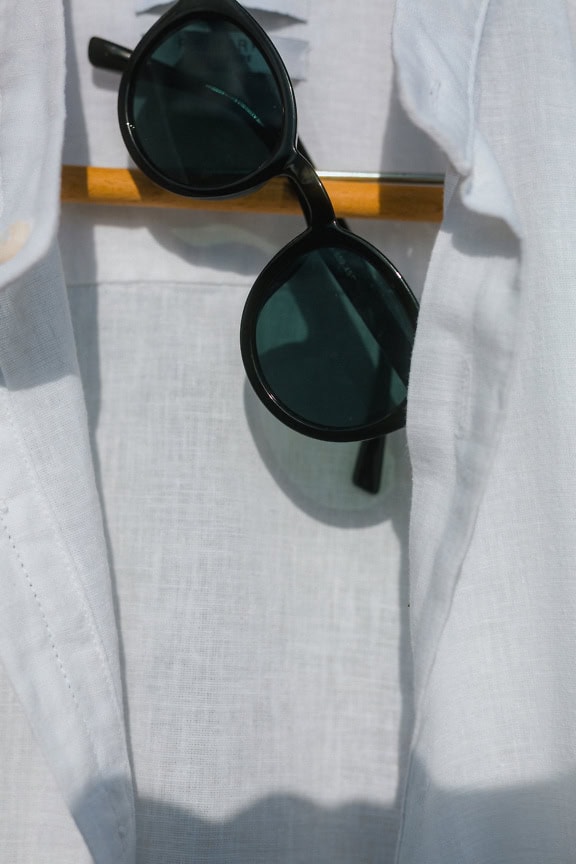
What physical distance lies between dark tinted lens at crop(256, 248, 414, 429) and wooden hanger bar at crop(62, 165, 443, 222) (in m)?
0.03

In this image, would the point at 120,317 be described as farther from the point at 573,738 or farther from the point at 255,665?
the point at 573,738

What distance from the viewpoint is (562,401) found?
36 centimetres

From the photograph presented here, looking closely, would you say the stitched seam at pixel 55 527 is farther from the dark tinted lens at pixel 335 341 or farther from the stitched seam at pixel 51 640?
the dark tinted lens at pixel 335 341

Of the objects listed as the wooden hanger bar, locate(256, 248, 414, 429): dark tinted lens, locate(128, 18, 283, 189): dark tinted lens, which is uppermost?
locate(128, 18, 283, 189): dark tinted lens

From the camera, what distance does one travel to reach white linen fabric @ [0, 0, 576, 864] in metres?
0.35

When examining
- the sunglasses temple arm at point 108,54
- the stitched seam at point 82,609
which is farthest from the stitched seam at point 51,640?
the sunglasses temple arm at point 108,54

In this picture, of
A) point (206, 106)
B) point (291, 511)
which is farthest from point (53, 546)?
point (206, 106)

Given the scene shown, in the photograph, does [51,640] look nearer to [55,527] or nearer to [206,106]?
[55,527]

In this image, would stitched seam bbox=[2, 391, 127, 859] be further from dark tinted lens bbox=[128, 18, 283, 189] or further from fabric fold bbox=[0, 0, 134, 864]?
dark tinted lens bbox=[128, 18, 283, 189]

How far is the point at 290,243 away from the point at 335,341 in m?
0.06

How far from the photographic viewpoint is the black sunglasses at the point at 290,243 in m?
0.40

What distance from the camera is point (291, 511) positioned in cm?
44

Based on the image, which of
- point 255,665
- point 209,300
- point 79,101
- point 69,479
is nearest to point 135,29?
point 79,101

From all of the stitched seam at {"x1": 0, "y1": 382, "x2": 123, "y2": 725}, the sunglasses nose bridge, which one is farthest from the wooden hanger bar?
the stitched seam at {"x1": 0, "y1": 382, "x2": 123, "y2": 725}
